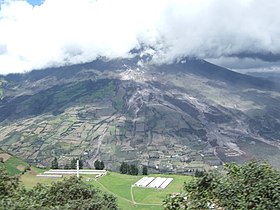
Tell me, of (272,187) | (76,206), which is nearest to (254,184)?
(272,187)

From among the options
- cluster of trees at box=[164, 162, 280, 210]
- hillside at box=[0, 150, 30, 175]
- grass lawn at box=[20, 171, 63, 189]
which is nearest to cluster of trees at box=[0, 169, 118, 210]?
cluster of trees at box=[164, 162, 280, 210]

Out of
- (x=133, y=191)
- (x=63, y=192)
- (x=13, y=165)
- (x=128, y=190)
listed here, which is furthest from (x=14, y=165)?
(x=63, y=192)

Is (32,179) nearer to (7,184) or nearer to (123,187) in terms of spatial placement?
(123,187)

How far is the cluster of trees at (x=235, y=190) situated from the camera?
1952 cm

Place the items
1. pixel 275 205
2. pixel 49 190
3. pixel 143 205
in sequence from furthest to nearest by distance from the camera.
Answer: pixel 143 205, pixel 49 190, pixel 275 205

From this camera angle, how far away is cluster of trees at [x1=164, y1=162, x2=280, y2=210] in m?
19.5

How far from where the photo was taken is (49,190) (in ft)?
112

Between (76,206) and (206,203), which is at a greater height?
(206,203)

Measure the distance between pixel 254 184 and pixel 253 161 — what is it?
7.18ft

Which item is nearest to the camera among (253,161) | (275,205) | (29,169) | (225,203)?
(275,205)

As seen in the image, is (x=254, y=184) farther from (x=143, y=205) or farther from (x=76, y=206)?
(x=143, y=205)

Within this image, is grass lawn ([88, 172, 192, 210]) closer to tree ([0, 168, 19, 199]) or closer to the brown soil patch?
the brown soil patch

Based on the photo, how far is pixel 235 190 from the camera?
68.0ft

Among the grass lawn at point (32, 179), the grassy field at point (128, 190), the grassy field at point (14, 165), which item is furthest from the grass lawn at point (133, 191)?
the grassy field at point (14, 165)
